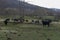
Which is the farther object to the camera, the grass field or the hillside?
the hillside

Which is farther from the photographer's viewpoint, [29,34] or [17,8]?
[17,8]

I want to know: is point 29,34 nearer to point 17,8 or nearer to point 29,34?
point 29,34

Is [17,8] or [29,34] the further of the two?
[17,8]

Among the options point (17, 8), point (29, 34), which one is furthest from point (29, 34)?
point (17, 8)

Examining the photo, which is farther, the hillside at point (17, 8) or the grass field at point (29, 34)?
the hillside at point (17, 8)

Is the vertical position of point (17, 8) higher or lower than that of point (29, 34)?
lower

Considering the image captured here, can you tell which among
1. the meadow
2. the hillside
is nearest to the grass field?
the meadow

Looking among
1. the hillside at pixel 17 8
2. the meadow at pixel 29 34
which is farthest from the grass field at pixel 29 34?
the hillside at pixel 17 8

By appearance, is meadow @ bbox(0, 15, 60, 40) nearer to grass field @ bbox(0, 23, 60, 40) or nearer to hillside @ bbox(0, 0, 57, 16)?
grass field @ bbox(0, 23, 60, 40)

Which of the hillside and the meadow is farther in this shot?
the hillside

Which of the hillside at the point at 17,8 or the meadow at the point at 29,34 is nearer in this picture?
the meadow at the point at 29,34

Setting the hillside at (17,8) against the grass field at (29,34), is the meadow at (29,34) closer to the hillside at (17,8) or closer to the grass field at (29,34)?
the grass field at (29,34)

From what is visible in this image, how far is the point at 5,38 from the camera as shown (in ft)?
50.7

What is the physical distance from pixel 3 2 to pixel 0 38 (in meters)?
53.8
